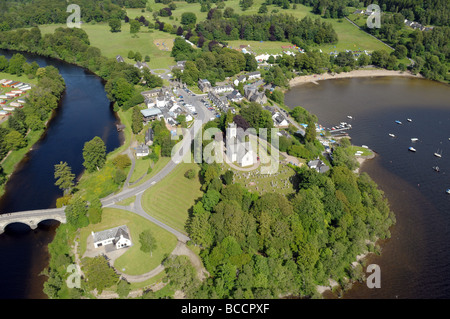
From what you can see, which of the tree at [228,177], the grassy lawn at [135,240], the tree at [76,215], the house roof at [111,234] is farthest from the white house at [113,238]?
the tree at [228,177]

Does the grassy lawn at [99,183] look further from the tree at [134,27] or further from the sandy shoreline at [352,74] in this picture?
the tree at [134,27]

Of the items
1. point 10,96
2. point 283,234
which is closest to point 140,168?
point 283,234

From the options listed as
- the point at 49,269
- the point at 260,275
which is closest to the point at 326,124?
the point at 260,275

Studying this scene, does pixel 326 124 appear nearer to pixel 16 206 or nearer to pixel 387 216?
pixel 387 216

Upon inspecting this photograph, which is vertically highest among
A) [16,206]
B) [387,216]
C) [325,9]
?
[325,9]

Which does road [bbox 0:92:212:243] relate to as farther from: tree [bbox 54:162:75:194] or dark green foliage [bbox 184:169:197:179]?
tree [bbox 54:162:75:194]

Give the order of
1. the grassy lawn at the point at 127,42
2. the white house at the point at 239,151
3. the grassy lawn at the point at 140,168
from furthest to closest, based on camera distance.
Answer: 1. the grassy lawn at the point at 127,42
2. the grassy lawn at the point at 140,168
3. the white house at the point at 239,151
